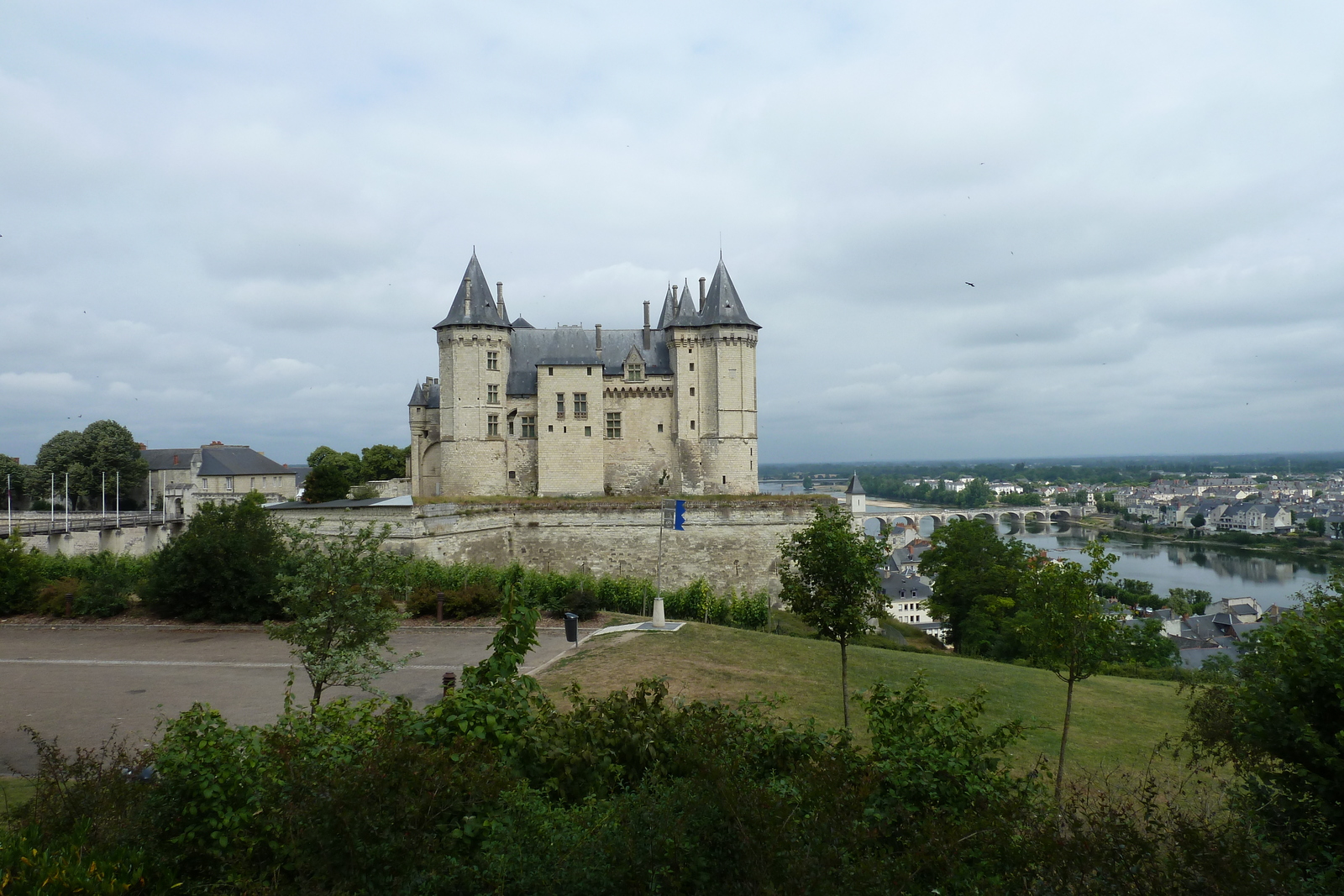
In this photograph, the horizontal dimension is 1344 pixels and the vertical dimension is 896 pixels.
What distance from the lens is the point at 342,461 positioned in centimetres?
5628

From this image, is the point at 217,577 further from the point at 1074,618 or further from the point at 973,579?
the point at 973,579

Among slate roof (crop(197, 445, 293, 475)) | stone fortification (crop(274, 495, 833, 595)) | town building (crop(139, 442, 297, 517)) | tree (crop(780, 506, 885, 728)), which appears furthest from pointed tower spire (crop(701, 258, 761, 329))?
slate roof (crop(197, 445, 293, 475))

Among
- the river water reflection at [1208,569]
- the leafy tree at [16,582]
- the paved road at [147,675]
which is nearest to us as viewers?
the paved road at [147,675]

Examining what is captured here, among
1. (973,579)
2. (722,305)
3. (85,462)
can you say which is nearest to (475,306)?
(722,305)

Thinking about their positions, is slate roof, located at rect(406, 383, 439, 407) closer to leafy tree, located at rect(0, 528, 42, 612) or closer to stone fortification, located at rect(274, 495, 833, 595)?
stone fortification, located at rect(274, 495, 833, 595)

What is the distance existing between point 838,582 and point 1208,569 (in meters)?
74.3

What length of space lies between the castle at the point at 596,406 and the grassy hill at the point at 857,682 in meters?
17.4

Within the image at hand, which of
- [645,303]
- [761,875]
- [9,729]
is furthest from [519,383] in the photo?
[761,875]

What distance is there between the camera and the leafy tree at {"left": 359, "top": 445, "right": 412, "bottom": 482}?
51875 mm

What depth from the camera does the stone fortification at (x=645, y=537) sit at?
32.0m

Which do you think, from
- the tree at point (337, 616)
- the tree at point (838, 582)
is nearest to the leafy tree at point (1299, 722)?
the tree at point (838, 582)

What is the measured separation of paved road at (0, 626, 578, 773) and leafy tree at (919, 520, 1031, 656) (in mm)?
19962

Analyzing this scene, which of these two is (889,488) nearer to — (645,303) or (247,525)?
(645,303)

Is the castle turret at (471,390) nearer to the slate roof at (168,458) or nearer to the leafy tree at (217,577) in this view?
the leafy tree at (217,577)
